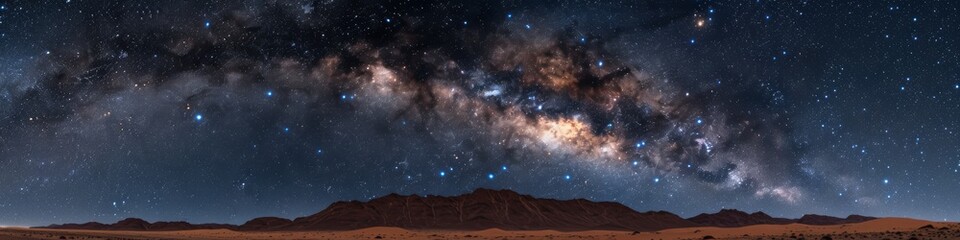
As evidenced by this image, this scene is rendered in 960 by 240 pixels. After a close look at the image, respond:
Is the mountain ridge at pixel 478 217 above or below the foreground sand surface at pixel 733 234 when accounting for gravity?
above

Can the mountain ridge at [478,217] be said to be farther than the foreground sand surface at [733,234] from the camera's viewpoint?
Yes

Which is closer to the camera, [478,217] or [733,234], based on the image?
[733,234]

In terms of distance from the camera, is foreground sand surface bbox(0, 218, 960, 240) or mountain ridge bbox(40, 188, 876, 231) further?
mountain ridge bbox(40, 188, 876, 231)

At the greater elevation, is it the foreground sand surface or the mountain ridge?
the mountain ridge

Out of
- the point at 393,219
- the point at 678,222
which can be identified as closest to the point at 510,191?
the point at 393,219

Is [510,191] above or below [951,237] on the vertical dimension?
above

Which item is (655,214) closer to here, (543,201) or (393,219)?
(543,201)

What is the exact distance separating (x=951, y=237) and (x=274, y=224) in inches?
3728

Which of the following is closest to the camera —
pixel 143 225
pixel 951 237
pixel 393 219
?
pixel 951 237

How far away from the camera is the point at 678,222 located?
4063 inches

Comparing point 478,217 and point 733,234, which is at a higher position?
point 478,217

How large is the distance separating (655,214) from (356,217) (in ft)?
181

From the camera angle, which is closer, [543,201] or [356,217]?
[356,217]

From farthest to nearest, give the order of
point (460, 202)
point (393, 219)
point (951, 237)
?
point (460, 202) → point (393, 219) → point (951, 237)
